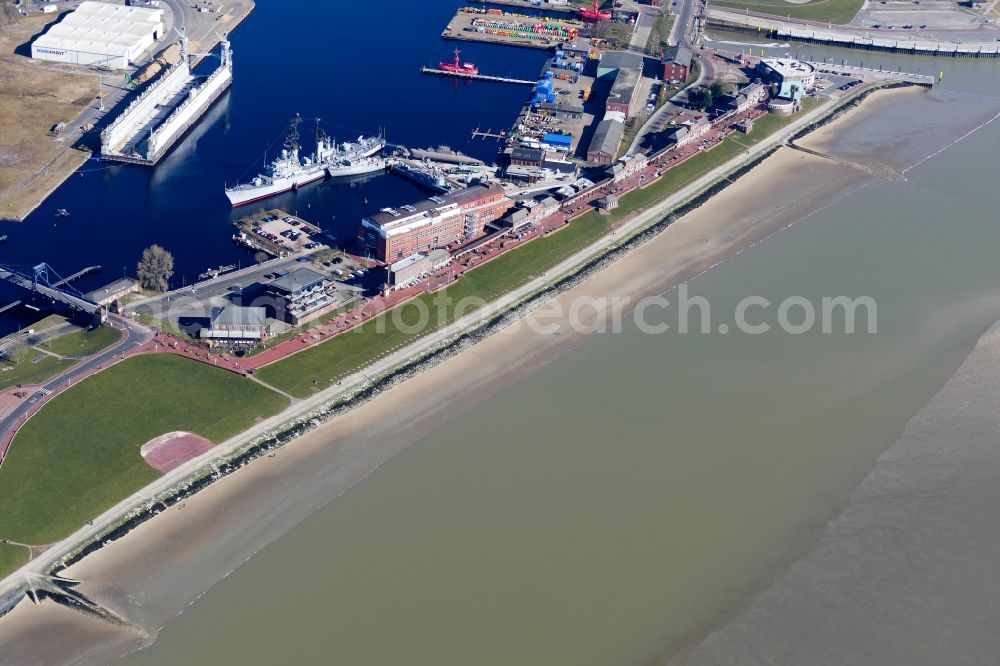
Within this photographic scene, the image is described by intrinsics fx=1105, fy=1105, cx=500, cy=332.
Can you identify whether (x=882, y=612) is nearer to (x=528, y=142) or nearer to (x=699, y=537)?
(x=699, y=537)

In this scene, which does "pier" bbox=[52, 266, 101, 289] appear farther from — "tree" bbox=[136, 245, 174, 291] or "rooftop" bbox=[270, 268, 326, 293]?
"rooftop" bbox=[270, 268, 326, 293]

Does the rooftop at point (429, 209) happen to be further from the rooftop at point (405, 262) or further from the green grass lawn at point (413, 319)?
the green grass lawn at point (413, 319)

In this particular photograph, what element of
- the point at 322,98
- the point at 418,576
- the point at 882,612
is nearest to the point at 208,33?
the point at 322,98

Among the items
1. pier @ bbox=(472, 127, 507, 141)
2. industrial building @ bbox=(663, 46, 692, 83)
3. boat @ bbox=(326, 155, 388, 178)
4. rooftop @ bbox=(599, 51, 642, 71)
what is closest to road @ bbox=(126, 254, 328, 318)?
boat @ bbox=(326, 155, 388, 178)

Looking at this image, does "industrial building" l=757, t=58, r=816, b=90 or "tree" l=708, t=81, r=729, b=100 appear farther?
"industrial building" l=757, t=58, r=816, b=90

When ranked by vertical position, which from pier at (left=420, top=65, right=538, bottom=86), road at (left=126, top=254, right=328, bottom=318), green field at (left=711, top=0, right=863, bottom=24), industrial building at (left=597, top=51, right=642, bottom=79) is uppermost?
green field at (left=711, top=0, right=863, bottom=24)

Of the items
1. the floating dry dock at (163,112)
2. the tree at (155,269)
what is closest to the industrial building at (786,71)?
the floating dry dock at (163,112)

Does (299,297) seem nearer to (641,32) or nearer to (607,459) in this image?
(607,459)
